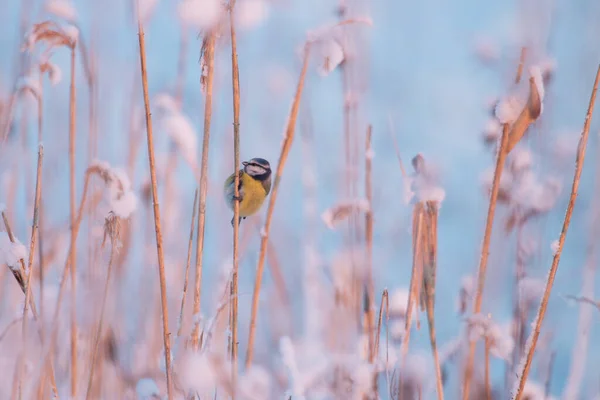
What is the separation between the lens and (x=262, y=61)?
1492 millimetres

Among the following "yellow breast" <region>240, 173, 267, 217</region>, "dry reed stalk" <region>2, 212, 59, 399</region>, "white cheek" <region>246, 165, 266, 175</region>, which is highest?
"white cheek" <region>246, 165, 266, 175</region>

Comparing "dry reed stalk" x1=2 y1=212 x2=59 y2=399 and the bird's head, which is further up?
the bird's head

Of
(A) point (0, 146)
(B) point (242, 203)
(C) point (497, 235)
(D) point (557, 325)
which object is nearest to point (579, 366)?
(D) point (557, 325)

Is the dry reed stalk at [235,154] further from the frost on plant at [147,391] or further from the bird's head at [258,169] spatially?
the bird's head at [258,169]

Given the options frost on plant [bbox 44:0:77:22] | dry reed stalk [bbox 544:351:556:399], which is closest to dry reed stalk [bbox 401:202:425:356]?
dry reed stalk [bbox 544:351:556:399]

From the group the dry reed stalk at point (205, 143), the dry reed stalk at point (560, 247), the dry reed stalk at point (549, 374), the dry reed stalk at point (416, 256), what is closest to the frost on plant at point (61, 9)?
the dry reed stalk at point (205, 143)

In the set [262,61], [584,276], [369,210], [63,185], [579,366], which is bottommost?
[579,366]

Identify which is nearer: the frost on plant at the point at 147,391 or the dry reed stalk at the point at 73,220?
the frost on plant at the point at 147,391

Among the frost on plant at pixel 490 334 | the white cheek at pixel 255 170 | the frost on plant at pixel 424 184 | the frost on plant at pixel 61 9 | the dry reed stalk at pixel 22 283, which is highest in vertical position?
the frost on plant at pixel 61 9

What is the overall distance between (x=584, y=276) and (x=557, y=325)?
13cm

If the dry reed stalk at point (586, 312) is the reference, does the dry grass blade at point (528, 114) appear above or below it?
above

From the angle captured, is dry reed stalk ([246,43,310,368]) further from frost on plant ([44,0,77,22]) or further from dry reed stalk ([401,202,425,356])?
frost on plant ([44,0,77,22])

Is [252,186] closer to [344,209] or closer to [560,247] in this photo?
[344,209]

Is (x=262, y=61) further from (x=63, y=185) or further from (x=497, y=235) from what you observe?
(x=497, y=235)
